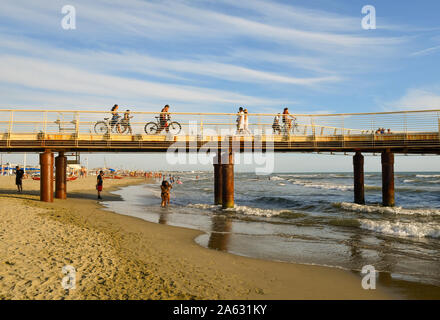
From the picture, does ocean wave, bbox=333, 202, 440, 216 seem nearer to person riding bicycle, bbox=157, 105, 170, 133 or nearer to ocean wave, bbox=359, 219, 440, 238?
ocean wave, bbox=359, 219, 440, 238

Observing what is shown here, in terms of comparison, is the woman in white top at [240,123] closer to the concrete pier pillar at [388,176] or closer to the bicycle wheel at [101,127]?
the bicycle wheel at [101,127]

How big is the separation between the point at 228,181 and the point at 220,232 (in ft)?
22.2

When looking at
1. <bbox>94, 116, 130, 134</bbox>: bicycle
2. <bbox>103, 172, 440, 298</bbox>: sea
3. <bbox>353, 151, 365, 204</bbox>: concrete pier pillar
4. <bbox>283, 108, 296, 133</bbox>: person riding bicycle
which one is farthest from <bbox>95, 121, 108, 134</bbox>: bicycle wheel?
<bbox>353, 151, 365, 204</bbox>: concrete pier pillar

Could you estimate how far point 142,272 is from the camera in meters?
6.16

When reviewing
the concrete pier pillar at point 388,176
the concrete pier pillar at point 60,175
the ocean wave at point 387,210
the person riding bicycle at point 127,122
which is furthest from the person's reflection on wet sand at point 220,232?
the concrete pier pillar at point 388,176

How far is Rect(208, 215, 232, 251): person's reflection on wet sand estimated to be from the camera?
9359 millimetres

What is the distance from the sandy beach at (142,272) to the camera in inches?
Answer: 203

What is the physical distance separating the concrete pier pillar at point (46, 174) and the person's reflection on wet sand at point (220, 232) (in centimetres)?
934

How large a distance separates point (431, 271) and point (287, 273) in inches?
139

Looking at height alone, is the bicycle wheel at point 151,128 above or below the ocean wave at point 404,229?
above

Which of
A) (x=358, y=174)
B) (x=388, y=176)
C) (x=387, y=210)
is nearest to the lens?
(x=387, y=210)

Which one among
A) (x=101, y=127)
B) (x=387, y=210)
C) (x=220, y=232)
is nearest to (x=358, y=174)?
(x=387, y=210)

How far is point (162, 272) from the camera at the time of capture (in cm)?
626

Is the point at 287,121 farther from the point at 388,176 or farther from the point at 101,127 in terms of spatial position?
the point at 101,127
